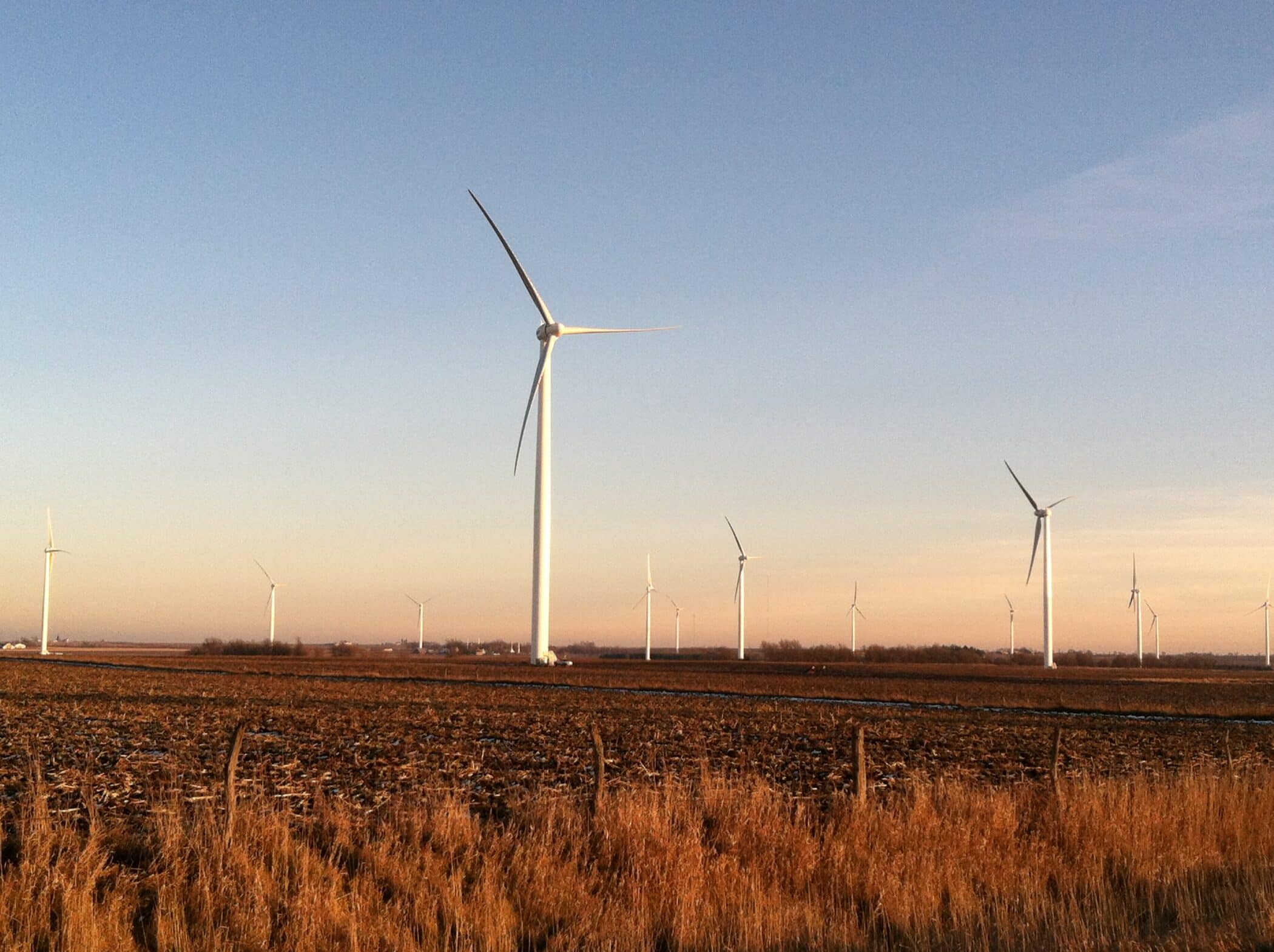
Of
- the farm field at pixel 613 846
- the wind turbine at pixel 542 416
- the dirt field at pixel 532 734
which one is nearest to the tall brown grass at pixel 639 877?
the farm field at pixel 613 846

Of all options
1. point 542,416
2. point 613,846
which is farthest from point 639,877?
point 542,416

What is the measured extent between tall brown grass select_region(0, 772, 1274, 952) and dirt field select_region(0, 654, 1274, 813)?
10.5ft

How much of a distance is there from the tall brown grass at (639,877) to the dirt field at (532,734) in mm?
3194

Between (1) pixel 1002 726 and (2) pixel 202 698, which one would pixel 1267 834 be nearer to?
(1) pixel 1002 726

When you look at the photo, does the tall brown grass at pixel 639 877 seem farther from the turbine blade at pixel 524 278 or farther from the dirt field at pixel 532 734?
the turbine blade at pixel 524 278

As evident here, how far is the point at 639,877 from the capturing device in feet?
48.9

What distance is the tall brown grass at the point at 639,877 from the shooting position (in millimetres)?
12867

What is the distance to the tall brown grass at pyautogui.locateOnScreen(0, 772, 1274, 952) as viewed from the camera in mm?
12867

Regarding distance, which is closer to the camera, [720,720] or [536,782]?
[536,782]

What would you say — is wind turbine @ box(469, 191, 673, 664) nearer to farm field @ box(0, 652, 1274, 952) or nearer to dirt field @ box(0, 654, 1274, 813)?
dirt field @ box(0, 654, 1274, 813)

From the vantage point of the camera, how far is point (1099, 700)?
59219 mm

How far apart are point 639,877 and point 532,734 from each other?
737 inches

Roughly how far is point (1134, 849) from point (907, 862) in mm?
3806

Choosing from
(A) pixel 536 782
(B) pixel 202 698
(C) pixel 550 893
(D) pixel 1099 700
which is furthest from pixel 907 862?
(D) pixel 1099 700
